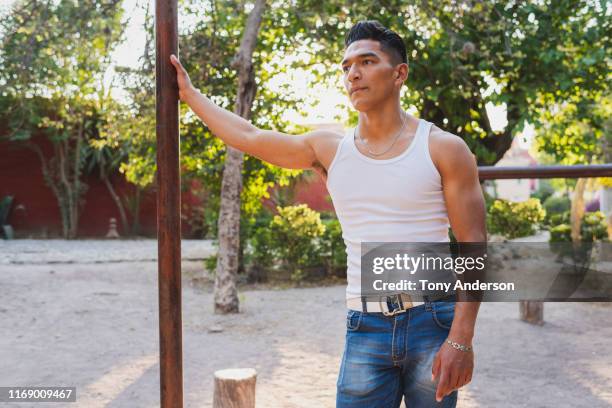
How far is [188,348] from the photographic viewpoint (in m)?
6.01

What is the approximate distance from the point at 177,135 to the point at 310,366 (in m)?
3.81

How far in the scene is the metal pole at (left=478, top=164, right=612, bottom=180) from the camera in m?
3.81

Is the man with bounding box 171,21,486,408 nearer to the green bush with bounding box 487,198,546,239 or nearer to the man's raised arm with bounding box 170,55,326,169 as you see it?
the man's raised arm with bounding box 170,55,326,169

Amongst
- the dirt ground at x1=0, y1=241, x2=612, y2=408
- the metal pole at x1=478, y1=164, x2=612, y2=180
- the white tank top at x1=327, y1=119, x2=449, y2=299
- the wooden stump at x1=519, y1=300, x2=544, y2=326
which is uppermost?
the metal pole at x1=478, y1=164, x2=612, y2=180

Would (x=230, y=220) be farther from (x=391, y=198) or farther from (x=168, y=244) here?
(x=391, y=198)

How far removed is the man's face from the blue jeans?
630 mm

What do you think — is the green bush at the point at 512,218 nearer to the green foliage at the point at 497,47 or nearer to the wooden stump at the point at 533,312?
the green foliage at the point at 497,47

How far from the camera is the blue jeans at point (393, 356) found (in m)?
1.81

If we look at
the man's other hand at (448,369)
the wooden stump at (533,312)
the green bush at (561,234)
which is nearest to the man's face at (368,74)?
the man's other hand at (448,369)

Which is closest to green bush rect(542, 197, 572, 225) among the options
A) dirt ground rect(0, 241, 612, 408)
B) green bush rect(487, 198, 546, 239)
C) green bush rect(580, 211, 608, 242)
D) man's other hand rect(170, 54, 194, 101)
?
green bush rect(487, 198, 546, 239)

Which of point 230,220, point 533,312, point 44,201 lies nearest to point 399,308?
point 533,312

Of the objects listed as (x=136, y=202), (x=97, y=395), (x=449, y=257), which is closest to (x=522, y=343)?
(x=97, y=395)

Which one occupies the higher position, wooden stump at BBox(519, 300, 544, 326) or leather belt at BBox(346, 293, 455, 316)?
leather belt at BBox(346, 293, 455, 316)

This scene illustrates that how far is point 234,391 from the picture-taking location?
10.4 feet
